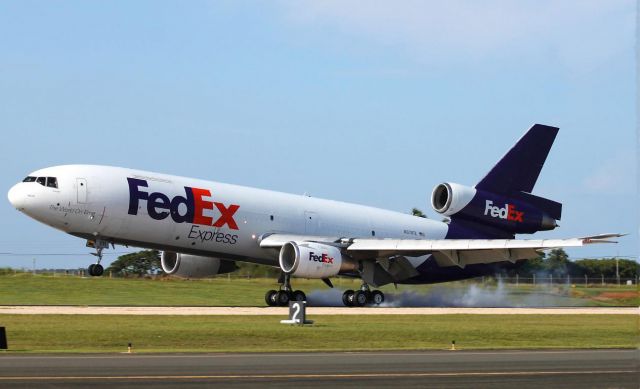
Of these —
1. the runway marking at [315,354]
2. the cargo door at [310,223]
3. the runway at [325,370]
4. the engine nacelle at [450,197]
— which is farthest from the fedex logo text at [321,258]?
the runway at [325,370]

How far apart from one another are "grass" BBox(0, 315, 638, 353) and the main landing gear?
325 inches

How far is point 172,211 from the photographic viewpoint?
42.1 meters

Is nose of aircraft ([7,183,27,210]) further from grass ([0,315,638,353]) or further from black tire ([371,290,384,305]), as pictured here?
black tire ([371,290,384,305])

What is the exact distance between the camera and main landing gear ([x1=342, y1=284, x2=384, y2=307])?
46562mm

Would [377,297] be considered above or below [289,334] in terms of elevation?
above

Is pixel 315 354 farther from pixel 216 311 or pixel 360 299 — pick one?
pixel 360 299

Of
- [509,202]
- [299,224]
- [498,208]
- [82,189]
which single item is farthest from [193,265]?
[509,202]

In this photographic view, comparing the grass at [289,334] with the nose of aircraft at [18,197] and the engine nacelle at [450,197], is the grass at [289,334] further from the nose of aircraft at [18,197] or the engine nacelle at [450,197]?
the engine nacelle at [450,197]

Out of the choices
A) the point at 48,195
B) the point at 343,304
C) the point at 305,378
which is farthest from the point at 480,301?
the point at 305,378

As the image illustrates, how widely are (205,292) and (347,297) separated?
7.75 metres

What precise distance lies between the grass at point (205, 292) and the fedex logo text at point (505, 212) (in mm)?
3974

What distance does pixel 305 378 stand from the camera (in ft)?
58.4

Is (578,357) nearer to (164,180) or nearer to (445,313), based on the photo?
(445,313)

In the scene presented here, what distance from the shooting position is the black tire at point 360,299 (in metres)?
46.5
